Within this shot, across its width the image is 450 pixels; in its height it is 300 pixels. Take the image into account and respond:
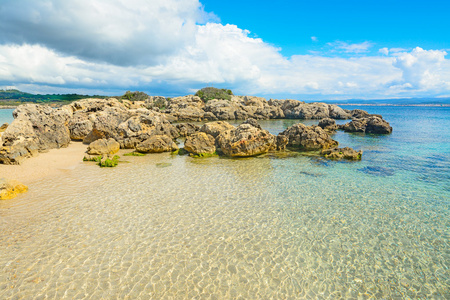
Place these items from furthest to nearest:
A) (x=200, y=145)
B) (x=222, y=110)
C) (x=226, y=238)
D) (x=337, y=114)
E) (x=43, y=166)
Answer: (x=337, y=114)
(x=222, y=110)
(x=200, y=145)
(x=43, y=166)
(x=226, y=238)

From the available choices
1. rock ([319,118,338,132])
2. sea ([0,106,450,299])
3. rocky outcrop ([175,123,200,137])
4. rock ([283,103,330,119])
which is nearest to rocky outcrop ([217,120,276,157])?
sea ([0,106,450,299])

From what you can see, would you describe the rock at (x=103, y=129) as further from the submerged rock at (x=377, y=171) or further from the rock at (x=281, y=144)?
the submerged rock at (x=377, y=171)

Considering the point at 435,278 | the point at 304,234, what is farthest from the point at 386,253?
the point at 304,234

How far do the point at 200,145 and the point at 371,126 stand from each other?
3148 cm

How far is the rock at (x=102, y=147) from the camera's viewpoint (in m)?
19.3

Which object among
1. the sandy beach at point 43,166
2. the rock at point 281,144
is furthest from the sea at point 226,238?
the rock at point 281,144

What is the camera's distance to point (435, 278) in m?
6.32

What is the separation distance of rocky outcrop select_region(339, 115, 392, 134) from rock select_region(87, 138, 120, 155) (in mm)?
37062

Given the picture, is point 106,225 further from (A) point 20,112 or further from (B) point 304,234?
(A) point 20,112

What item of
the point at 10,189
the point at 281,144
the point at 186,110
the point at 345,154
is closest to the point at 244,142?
the point at 281,144

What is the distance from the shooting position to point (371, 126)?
38.0 meters

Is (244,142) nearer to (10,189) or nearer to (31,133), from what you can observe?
(10,189)

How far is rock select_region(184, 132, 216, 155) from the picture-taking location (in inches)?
811

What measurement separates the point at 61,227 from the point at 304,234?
884 centimetres
